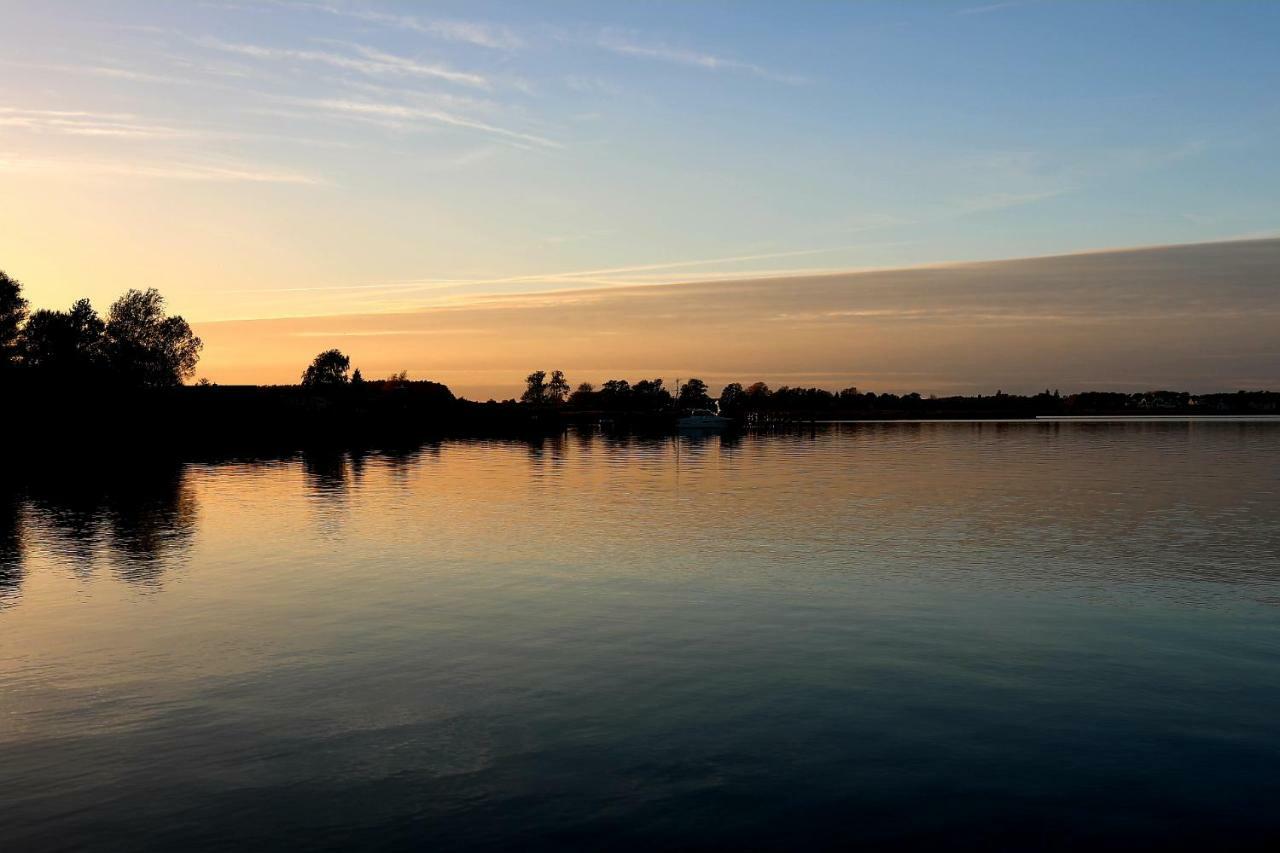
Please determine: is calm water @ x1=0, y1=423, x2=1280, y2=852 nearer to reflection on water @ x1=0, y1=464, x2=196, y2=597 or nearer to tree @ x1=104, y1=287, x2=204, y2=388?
reflection on water @ x1=0, y1=464, x2=196, y2=597

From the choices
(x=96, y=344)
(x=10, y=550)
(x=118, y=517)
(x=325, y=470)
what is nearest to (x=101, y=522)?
(x=118, y=517)

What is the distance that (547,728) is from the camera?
16.4m

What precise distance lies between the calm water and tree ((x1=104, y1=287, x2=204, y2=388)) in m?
119

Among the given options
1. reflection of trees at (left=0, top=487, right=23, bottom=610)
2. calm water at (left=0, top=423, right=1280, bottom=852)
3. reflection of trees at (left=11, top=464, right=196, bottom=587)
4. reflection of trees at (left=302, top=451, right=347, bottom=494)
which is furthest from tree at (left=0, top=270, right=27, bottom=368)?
calm water at (left=0, top=423, right=1280, bottom=852)

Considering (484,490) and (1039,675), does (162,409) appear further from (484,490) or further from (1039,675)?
(1039,675)

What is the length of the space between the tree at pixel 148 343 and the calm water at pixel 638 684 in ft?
392

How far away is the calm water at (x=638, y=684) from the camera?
12867mm

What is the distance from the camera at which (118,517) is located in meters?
47.2

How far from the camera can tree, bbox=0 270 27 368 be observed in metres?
122

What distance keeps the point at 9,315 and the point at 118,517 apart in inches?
3749

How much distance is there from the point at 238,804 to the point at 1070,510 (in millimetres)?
45386

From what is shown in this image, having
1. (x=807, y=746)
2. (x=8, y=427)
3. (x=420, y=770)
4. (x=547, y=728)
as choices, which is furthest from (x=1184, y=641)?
A: (x=8, y=427)

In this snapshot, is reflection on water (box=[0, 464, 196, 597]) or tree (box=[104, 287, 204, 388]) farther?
tree (box=[104, 287, 204, 388])

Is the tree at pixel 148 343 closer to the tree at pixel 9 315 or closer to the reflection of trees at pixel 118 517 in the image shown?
the tree at pixel 9 315
